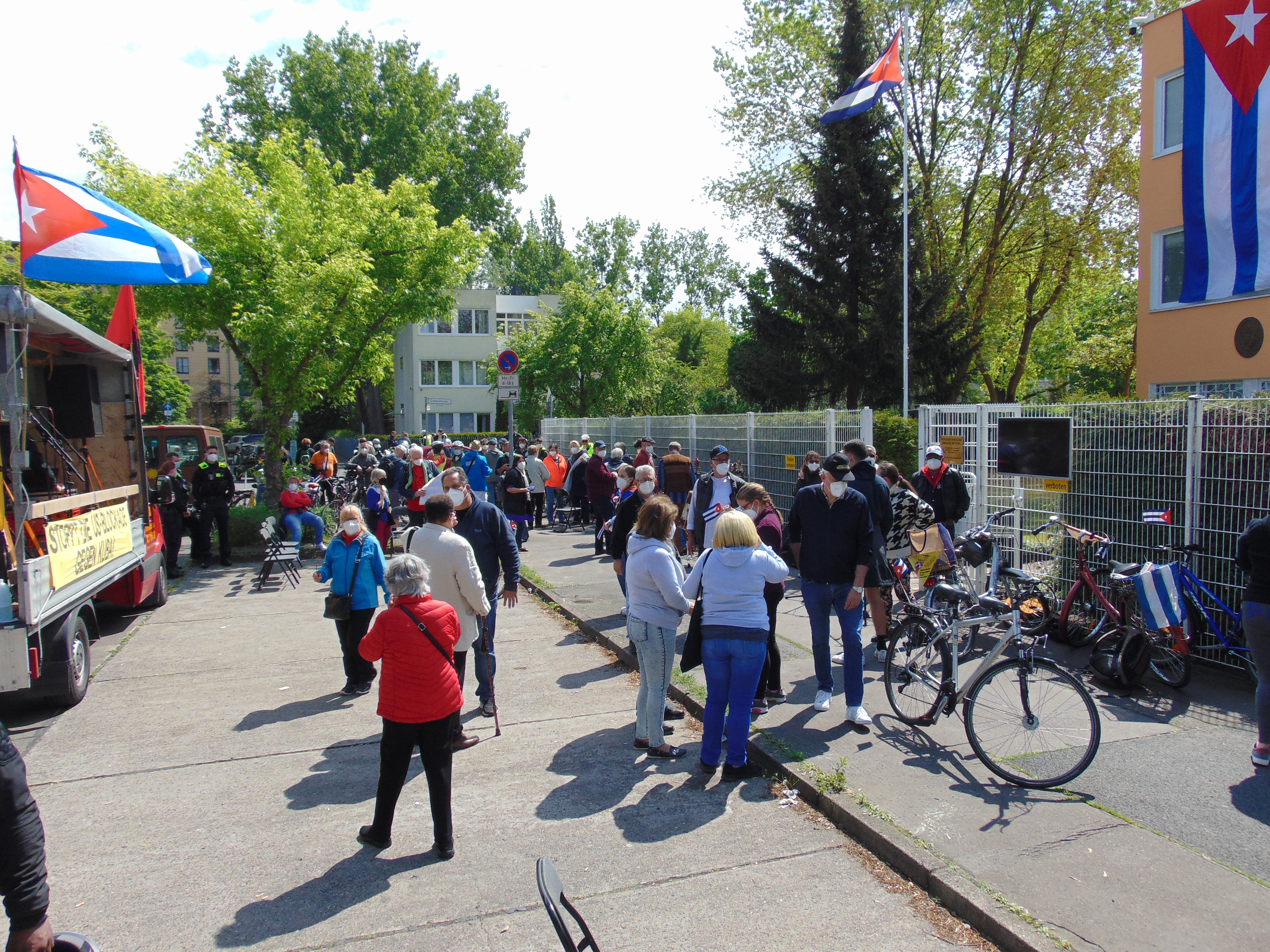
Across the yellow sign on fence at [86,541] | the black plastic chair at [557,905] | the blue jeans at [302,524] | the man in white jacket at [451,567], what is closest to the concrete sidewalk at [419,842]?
the man in white jacket at [451,567]

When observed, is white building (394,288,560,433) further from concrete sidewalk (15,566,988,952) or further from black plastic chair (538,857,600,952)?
black plastic chair (538,857,600,952)

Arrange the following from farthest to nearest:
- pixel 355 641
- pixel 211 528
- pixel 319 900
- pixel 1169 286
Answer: pixel 1169 286 → pixel 211 528 → pixel 355 641 → pixel 319 900

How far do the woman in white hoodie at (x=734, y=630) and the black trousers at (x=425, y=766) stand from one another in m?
1.61

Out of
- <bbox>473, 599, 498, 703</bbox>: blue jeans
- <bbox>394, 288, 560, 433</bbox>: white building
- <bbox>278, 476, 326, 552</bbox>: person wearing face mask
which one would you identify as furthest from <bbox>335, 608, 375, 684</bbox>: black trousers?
<bbox>394, 288, 560, 433</bbox>: white building

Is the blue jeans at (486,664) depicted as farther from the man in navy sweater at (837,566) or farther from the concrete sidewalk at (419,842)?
the man in navy sweater at (837,566)

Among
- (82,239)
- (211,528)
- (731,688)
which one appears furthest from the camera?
(211,528)

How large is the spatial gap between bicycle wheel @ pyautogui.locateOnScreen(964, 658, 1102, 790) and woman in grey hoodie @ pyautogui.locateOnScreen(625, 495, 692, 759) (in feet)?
6.18

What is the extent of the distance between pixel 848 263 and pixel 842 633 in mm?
17712

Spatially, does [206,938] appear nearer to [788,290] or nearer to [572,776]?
[572,776]

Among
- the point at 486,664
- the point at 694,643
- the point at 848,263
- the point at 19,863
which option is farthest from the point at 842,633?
the point at 848,263

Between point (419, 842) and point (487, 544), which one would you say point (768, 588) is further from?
point (419, 842)

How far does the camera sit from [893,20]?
24.0 metres

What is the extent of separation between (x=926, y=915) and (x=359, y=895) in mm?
2619

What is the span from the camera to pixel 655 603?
221 inches
